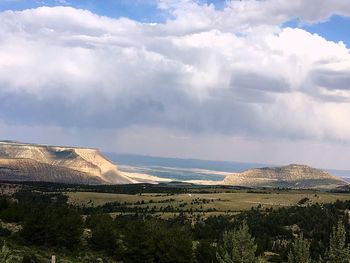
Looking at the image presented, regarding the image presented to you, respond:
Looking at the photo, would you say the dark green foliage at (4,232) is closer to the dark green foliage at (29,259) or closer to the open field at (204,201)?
the dark green foliage at (29,259)

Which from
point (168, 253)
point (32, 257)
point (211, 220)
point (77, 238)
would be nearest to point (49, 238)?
point (77, 238)

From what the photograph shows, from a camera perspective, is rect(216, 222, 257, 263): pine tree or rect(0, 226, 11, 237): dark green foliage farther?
rect(0, 226, 11, 237): dark green foliage

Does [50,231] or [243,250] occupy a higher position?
[243,250]

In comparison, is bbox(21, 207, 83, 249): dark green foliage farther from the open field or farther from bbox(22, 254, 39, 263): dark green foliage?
the open field

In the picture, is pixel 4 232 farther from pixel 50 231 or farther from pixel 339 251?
pixel 339 251

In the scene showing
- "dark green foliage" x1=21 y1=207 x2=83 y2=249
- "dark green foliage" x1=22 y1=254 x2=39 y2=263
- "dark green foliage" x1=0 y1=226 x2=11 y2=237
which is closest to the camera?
"dark green foliage" x1=22 y1=254 x2=39 y2=263

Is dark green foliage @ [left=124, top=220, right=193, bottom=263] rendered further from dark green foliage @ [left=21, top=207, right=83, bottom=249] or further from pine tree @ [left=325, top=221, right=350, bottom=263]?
pine tree @ [left=325, top=221, right=350, bottom=263]

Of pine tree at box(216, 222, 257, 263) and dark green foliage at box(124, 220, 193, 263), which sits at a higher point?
pine tree at box(216, 222, 257, 263)

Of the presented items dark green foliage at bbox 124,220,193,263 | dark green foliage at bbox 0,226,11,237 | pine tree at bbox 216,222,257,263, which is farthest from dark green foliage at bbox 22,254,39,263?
pine tree at bbox 216,222,257,263

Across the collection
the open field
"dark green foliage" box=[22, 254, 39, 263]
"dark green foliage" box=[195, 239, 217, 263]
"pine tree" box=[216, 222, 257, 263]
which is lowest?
the open field

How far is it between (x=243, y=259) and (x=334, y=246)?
7.53 metres

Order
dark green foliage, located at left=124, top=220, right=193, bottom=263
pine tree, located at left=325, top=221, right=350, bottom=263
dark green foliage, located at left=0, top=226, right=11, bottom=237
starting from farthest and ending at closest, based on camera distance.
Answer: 1. dark green foliage, located at left=124, top=220, right=193, bottom=263
2. dark green foliage, located at left=0, top=226, right=11, bottom=237
3. pine tree, located at left=325, top=221, right=350, bottom=263

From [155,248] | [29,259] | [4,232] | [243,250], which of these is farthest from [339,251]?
[4,232]

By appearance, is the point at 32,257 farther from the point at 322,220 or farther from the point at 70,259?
the point at 322,220
